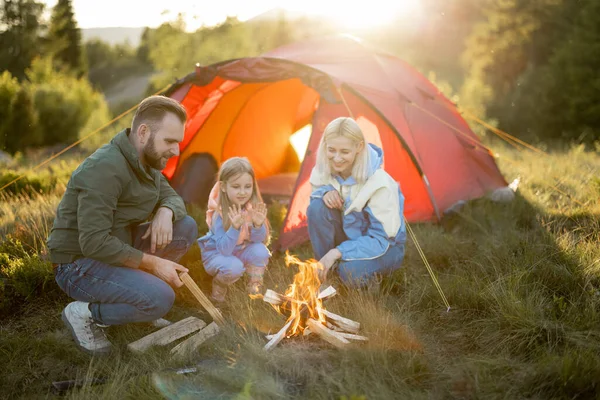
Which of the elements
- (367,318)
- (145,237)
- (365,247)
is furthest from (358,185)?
(145,237)

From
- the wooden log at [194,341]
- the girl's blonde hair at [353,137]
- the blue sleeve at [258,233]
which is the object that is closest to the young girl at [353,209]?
the girl's blonde hair at [353,137]

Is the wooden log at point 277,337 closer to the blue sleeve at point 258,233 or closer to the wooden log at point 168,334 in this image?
the wooden log at point 168,334

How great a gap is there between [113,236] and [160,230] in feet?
1.17

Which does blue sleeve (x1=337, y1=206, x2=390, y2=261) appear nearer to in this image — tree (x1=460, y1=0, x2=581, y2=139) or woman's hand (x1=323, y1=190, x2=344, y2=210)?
woman's hand (x1=323, y1=190, x2=344, y2=210)

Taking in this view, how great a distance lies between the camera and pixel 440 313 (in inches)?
124

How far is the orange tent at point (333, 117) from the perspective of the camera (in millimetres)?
4559

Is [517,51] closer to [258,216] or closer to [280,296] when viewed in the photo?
[258,216]

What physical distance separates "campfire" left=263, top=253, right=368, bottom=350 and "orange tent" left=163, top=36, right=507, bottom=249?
132 centimetres

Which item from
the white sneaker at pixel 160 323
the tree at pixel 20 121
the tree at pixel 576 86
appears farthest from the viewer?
the tree at pixel 576 86

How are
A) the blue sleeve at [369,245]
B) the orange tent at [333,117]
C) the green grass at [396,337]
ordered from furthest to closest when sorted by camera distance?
the orange tent at [333,117], the blue sleeve at [369,245], the green grass at [396,337]

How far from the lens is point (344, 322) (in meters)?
2.89

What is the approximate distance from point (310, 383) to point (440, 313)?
1102mm

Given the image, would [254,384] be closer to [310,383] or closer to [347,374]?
[310,383]

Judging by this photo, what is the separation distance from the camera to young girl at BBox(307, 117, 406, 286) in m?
3.31
